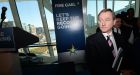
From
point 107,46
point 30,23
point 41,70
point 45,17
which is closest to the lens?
point 107,46

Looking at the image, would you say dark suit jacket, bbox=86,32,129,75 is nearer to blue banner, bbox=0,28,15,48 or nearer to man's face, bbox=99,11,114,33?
man's face, bbox=99,11,114,33

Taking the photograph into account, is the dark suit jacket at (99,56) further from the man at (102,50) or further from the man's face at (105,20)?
the man's face at (105,20)

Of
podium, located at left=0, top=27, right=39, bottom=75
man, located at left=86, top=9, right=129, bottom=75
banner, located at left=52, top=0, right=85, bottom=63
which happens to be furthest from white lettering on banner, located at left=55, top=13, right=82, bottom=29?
podium, located at left=0, top=27, right=39, bottom=75

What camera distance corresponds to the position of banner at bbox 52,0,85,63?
563 cm

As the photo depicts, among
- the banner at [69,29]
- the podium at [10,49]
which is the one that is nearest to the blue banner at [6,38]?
the podium at [10,49]

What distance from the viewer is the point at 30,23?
9.95 metres

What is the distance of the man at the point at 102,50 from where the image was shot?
2.02m

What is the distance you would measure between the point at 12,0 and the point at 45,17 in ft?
5.26

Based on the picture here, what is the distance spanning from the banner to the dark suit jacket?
3533 mm

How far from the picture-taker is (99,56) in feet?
6.80

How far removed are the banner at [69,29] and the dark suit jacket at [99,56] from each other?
11.6 feet

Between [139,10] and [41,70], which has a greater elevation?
[139,10]

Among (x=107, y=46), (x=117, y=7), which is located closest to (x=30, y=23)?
(x=117, y=7)

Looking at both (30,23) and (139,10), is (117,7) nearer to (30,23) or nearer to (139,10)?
(139,10)
